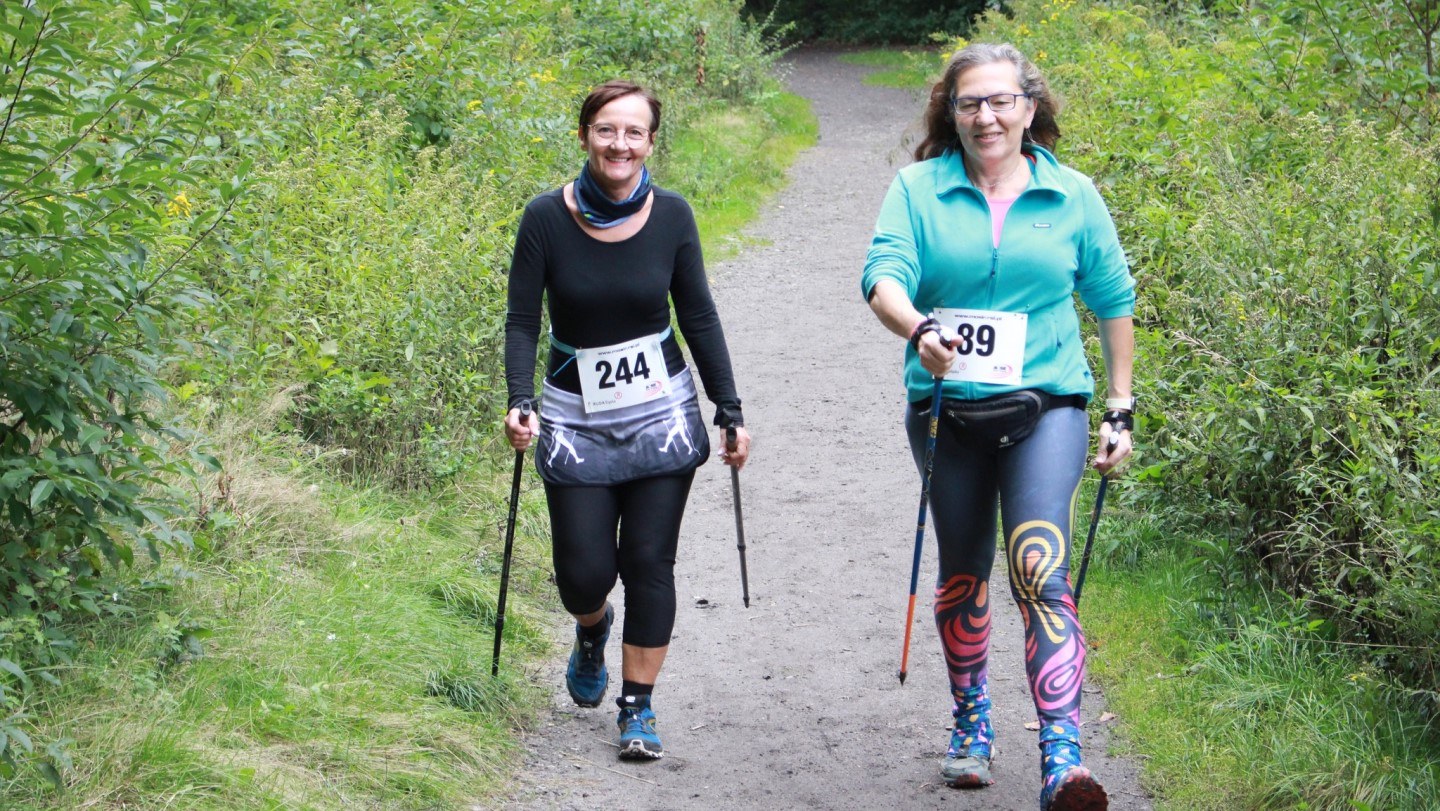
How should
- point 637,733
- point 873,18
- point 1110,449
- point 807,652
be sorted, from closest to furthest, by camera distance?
point 1110,449, point 637,733, point 807,652, point 873,18

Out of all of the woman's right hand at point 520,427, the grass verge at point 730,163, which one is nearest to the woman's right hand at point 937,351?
the woman's right hand at point 520,427

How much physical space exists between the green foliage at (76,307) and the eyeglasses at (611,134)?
1077 mm

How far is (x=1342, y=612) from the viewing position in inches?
205

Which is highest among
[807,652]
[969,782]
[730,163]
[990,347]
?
[990,347]

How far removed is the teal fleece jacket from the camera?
14.5ft

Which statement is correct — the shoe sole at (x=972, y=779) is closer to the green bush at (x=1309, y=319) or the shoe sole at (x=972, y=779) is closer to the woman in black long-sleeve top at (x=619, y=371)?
the woman in black long-sleeve top at (x=619, y=371)

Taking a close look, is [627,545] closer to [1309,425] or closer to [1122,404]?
[1122,404]

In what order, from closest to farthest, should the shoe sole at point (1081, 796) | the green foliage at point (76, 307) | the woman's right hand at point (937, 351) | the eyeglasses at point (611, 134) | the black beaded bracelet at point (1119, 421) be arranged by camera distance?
the green foliage at point (76, 307), the shoe sole at point (1081, 796), the woman's right hand at point (937, 351), the black beaded bracelet at point (1119, 421), the eyeglasses at point (611, 134)

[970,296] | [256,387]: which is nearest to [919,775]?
[970,296]

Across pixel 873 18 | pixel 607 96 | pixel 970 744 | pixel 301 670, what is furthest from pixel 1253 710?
pixel 873 18

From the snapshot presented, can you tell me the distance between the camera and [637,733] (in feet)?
16.6

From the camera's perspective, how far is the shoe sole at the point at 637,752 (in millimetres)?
5035

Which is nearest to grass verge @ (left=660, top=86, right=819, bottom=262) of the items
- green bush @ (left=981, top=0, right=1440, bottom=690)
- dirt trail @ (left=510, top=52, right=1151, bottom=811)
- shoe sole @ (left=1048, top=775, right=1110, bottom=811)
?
dirt trail @ (left=510, top=52, right=1151, bottom=811)

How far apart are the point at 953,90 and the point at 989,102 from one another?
14cm
